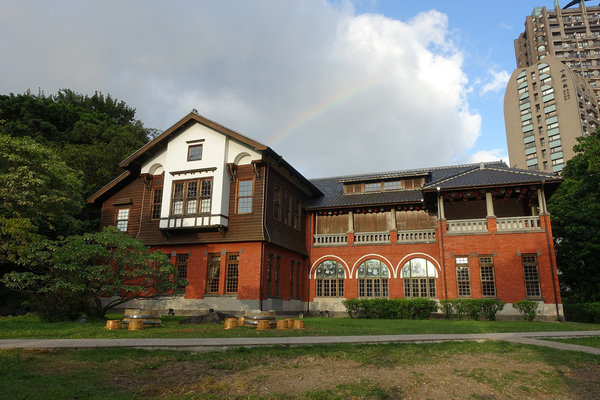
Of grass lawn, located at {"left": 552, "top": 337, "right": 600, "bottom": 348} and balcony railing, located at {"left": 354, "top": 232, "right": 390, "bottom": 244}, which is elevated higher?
balcony railing, located at {"left": 354, "top": 232, "right": 390, "bottom": 244}

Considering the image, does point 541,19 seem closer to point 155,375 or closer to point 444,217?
point 444,217

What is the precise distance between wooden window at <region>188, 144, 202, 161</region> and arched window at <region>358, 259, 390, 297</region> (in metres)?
13.0

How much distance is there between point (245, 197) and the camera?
24281 millimetres

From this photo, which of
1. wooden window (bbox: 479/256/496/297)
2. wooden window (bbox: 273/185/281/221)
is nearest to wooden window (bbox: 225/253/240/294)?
wooden window (bbox: 273/185/281/221)

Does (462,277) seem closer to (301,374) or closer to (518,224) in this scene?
(518,224)

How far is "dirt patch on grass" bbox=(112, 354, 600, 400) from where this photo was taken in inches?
261

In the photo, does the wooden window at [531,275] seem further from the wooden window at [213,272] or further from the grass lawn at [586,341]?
the wooden window at [213,272]

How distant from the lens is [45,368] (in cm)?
786

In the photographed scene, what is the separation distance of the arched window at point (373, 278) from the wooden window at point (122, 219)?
1639 cm

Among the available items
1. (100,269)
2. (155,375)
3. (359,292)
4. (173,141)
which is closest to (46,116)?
(173,141)

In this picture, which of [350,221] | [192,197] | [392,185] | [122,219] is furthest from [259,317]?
[392,185]

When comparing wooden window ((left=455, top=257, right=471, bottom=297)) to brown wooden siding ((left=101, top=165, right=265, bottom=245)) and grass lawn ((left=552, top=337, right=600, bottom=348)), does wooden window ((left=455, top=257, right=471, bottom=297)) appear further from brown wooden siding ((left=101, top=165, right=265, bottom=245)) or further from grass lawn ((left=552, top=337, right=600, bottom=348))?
brown wooden siding ((left=101, top=165, right=265, bottom=245))

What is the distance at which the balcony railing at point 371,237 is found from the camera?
28.1m

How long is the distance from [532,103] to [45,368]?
97540 millimetres
